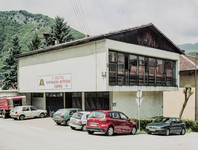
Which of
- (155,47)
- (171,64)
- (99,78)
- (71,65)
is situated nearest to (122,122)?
(99,78)

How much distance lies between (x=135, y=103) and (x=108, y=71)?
5732 millimetres

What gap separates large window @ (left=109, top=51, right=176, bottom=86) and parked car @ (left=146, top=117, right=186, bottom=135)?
16.8 feet

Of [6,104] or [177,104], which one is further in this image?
[177,104]

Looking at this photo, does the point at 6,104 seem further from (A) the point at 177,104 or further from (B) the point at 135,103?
(A) the point at 177,104

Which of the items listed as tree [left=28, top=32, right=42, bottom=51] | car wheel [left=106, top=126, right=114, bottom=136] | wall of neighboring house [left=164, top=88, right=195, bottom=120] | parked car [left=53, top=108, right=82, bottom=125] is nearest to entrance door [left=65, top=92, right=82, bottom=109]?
parked car [left=53, top=108, right=82, bottom=125]

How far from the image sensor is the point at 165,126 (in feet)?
61.5

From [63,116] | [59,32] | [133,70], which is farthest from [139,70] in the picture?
[59,32]

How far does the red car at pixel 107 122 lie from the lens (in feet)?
50.9

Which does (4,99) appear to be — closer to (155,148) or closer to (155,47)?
(155,47)

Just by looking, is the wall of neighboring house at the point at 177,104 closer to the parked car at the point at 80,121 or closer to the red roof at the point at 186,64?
the red roof at the point at 186,64

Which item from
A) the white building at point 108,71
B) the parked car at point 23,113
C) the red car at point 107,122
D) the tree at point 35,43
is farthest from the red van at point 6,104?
the tree at point 35,43

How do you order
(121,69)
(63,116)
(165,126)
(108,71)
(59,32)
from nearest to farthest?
Result: (165,126) → (63,116) → (108,71) → (121,69) → (59,32)

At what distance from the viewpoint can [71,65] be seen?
2459cm

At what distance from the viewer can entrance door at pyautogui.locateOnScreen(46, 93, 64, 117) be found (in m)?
28.6
